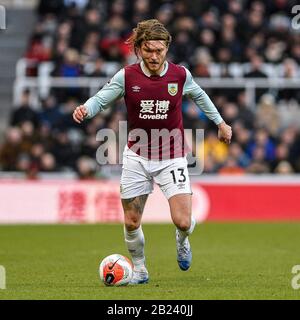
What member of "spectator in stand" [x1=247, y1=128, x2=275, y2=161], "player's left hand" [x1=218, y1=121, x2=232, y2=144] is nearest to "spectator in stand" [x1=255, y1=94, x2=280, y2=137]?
"spectator in stand" [x1=247, y1=128, x2=275, y2=161]

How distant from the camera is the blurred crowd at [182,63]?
21.3m

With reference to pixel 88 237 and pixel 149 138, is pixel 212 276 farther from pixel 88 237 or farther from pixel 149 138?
pixel 88 237

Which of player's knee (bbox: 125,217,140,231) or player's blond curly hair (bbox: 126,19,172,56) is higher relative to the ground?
player's blond curly hair (bbox: 126,19,172,56)

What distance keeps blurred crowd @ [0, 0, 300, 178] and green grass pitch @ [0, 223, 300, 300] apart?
7.30ft

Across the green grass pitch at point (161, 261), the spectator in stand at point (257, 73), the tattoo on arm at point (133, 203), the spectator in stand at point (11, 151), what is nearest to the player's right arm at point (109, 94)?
the tattoo on arm at point (133, 203)

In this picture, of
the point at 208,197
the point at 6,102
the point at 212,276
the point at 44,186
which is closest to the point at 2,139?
the point at 6,102

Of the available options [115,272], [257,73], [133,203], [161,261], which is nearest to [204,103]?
[133,203]

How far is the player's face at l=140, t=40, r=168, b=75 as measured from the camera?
10.1 metres

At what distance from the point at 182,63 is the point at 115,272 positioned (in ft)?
42.1

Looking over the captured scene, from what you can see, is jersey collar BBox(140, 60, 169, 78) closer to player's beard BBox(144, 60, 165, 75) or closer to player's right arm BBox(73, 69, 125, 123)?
player's beard BBox(144, 60, 165, 75)

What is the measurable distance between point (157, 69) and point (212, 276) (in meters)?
2.38

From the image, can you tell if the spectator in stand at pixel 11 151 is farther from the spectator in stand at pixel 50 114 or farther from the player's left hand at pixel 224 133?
the player's left hand at pixel 224 133

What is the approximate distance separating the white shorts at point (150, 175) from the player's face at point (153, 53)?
0.94m

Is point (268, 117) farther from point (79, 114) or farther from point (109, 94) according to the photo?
point (79, 114)
